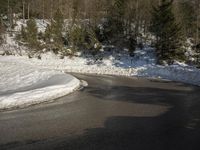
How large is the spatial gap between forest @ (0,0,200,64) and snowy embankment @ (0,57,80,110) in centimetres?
1945

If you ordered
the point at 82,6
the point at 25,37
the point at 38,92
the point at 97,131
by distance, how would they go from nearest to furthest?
1. the point at 97,131
2. the point at 38,92
3. the point at 25,37
4. the point at 82,6

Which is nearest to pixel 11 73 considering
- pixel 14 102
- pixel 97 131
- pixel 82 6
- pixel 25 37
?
pixel 14 102

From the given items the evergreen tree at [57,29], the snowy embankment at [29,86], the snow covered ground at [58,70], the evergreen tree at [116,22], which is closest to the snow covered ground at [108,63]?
the snow covered ground at [58,70]

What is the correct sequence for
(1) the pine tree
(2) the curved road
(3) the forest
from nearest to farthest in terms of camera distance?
(2) the curved road
(1) the pine tree
(3) the forest

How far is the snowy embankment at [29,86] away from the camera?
58.6ft

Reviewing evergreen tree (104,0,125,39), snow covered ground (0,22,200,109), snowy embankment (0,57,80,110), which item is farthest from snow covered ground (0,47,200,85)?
snowy embankment (0,57,80,110)

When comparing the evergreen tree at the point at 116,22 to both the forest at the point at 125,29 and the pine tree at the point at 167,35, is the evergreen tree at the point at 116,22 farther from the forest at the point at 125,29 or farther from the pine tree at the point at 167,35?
the pine tree at the point at 167,35

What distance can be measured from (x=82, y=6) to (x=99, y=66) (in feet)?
88.5

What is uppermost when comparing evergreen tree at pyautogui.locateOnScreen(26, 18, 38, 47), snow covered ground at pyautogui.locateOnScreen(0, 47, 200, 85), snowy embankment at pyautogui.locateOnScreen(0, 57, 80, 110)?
evergreen tree at pyautogui.locateOnScreen(26, 18, 38, 47)

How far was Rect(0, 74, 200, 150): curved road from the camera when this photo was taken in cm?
1091

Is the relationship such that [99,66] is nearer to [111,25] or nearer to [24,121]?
[111,25]

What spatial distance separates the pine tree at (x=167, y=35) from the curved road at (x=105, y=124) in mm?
24462

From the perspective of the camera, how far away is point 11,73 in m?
30.0

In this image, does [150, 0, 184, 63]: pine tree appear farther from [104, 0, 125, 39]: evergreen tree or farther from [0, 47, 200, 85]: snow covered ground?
[104, 0, 125, 39]: evergreen tree
